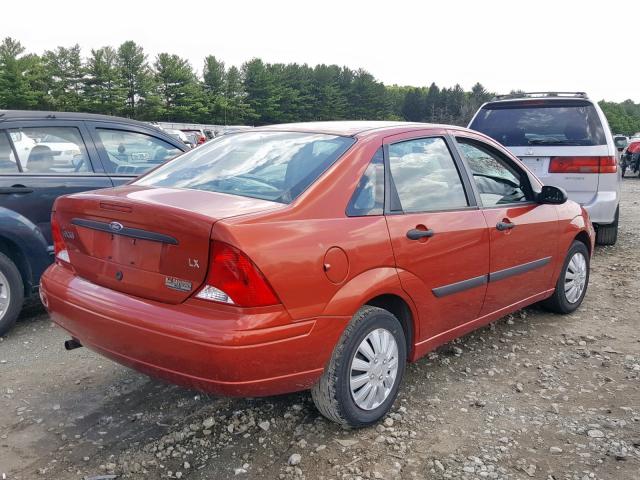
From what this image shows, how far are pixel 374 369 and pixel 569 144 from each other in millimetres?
5061

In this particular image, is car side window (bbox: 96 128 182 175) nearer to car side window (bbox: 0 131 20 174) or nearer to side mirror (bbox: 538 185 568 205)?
car side window (bbox: 0 131 20 174)

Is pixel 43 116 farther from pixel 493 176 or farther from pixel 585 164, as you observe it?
pixel 585 164

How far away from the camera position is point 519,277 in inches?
161

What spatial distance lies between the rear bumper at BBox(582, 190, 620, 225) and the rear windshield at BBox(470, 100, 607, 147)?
24.6 inches

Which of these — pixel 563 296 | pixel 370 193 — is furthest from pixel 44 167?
pixel 563 296

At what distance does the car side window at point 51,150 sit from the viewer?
469cm

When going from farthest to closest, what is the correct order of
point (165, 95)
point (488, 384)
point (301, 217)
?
point (165, 95)
point (488, 384)
point (301, 217)

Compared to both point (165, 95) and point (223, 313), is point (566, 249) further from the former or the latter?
point (165, 95)

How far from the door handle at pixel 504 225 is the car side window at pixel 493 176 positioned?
15 centimetres

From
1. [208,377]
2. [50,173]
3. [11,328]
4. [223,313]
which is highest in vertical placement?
[50,173]

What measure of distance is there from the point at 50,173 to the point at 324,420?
319 cm

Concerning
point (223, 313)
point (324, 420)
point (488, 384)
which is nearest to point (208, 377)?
point (223, 313)

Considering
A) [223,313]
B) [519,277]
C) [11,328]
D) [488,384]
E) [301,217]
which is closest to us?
[223,313]

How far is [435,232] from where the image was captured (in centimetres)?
329
